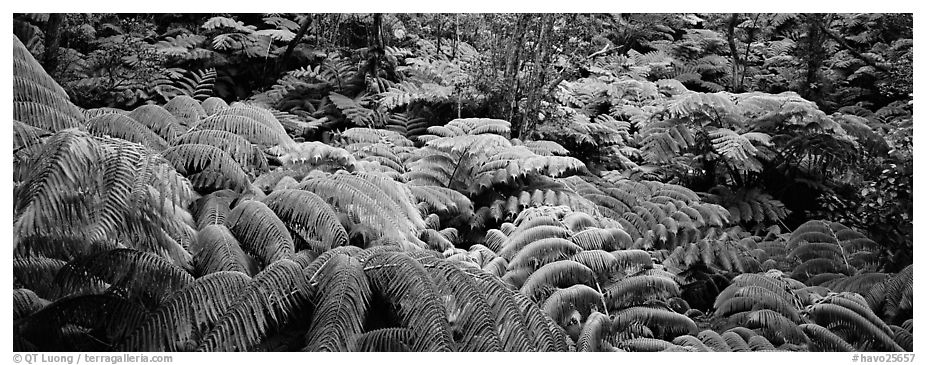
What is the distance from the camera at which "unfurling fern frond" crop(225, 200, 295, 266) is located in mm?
1828

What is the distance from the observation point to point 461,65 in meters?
4.73

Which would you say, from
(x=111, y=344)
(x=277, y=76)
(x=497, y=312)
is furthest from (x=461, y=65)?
(x=111, y=344)

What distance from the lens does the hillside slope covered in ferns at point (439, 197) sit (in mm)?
1463

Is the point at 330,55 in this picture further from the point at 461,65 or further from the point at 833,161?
the point at 833,161

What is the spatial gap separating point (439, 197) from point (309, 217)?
1.20m

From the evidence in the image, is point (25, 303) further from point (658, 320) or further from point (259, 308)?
point (658, 320)

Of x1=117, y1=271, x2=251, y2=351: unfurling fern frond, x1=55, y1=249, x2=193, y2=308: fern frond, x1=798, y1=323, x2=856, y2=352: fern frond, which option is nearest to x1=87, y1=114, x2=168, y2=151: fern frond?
x1=55, y1=249, x2=193, y2=308: fern frond

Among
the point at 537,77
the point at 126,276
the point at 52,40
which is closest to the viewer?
the point at 126,276

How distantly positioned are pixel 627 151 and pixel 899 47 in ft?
7.57

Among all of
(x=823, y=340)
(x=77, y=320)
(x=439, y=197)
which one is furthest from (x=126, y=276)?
(x=823, y=340)

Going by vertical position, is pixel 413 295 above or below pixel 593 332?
above

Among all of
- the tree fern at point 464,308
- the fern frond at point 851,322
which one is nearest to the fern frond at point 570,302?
the tree fern at point 464,308

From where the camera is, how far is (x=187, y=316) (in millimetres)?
1427

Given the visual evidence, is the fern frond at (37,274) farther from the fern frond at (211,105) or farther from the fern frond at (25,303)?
the fern frond at (211,105)
